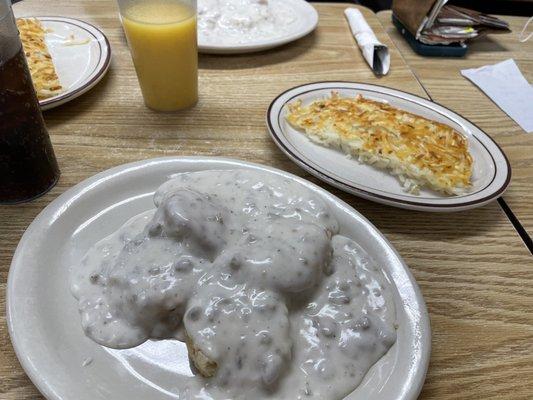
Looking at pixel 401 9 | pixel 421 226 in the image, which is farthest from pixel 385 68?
pixel 421 226

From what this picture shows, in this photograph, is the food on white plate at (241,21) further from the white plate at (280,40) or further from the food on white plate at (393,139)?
the food on white plate at (393,139)

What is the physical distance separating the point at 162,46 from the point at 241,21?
0.68 m

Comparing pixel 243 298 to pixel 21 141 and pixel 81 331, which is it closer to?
pixel 81 331

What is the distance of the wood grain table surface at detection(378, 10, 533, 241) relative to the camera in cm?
132

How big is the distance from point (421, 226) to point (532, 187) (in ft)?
1.33

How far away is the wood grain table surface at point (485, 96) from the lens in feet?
4.32

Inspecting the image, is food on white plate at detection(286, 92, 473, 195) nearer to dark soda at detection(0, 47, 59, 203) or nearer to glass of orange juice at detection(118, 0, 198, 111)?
glass of orange juice at detection(118, 0, 198, 111)

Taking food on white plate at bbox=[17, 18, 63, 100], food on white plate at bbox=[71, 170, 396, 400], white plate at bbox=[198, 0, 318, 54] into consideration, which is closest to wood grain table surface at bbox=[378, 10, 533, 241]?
white plate at bbox=[198, 0, 318, 54]

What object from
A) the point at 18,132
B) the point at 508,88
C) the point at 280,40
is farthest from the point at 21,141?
the point at 508,88

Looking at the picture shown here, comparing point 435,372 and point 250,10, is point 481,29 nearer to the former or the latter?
point 250,10

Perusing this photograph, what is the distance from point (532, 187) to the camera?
51.8 inches

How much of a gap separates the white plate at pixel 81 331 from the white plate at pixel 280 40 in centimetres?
89

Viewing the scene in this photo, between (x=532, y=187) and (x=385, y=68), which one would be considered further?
(x=385, y=68)

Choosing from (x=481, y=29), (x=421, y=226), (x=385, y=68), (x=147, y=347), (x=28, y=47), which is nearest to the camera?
(x=147, y=347)
